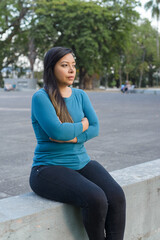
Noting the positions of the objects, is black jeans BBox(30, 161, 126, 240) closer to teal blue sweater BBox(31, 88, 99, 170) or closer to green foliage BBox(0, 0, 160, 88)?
teal blue sweater BBox(31, 88, 99, 170)

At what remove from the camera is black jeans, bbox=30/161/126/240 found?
2471 millimetres

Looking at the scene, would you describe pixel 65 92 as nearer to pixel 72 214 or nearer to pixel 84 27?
pixel 72 214

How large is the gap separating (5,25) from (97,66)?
13.4 m

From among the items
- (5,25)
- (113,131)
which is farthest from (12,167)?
(5,25)

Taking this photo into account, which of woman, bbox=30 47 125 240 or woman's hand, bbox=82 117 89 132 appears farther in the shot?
woman's hand, bbox=82 117 89 132

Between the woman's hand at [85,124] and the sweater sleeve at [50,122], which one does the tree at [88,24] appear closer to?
the woman's hand at [85,124]

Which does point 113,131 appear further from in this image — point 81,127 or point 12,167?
point 81,127

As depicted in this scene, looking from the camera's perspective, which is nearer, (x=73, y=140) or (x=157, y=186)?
(x=73, y=140)

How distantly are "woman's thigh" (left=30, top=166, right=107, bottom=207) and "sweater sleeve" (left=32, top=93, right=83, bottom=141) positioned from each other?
0.23 metres

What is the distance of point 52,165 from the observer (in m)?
2.74

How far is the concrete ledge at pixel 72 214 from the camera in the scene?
2.31 meters

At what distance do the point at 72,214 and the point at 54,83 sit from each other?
3.25 ft

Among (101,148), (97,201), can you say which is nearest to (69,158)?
(97,201)

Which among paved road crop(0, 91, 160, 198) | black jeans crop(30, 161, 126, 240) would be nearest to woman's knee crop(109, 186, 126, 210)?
black jeans crop(30, 161, 126, 240)
